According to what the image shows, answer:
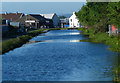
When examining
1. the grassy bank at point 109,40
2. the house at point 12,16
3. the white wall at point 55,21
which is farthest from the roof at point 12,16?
the grassy bank at point 109,40

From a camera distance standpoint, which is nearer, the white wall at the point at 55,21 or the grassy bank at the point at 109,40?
the grassy bank at the point at 109,40

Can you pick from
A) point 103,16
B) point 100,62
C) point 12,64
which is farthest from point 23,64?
point 103,16

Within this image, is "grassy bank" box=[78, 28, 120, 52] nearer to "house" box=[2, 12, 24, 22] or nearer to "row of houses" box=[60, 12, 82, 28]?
"house" box=[2, 12, 24, 22]

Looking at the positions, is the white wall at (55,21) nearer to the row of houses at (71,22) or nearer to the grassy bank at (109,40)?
the row of houses at (71,22)

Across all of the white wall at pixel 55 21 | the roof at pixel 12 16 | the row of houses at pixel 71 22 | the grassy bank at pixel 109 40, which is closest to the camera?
the grassy bank at pixel 109 40

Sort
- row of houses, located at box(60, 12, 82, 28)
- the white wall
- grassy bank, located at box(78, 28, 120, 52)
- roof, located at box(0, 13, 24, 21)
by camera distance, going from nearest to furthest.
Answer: grassy bank, located at box(78, 28, 120, 52)
roof, located at box(0, 13, 24, 21)
row of houses, located at box(60, 12, 82, 28)
the white wall

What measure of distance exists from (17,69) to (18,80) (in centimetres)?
459

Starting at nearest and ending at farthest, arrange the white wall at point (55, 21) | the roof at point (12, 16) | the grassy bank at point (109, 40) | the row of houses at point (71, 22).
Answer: the grassy bank at point (109, 40) < the roof at point (12, 16) < the row of houses at point (71, 22) < the white wall at point (55, 21)

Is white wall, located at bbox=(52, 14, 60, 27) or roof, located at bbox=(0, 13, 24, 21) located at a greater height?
roof, located at bbox=(0, 13, 24, 21)

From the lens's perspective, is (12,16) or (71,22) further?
(71,22)

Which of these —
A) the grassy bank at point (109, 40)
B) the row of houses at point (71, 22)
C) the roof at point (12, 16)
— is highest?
the roof at point (12, 16)

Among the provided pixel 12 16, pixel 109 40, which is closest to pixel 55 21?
pixel 12 16

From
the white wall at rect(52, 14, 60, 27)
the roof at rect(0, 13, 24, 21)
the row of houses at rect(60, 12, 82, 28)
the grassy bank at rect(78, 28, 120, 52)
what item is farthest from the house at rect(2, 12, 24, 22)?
the grassy bank at rect(78, 28, 120, 52)

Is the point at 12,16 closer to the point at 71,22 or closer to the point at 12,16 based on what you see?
the point at 12,16
